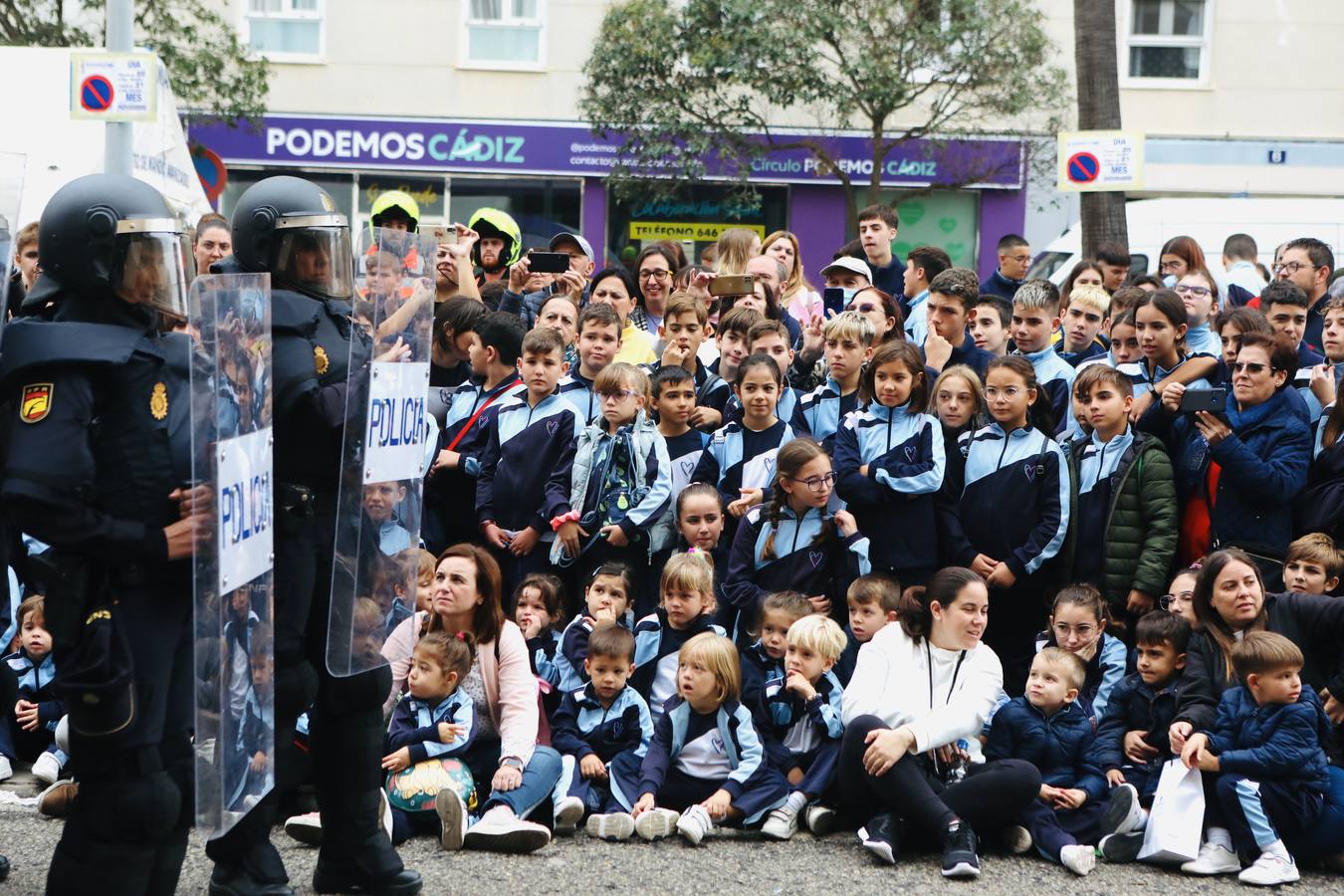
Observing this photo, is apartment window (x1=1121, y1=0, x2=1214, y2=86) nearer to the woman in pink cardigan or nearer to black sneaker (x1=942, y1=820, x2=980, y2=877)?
the woman in pink cardigan

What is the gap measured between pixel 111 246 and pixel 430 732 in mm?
Answer: 2401

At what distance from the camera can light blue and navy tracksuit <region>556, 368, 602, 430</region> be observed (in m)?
6.80

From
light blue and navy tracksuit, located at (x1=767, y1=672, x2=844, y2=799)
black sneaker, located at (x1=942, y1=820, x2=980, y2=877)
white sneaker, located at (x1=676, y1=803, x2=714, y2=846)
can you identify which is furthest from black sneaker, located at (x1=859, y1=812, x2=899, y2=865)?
white sneaker, located at (x1=676, y1=803, x2=714, y2=846)

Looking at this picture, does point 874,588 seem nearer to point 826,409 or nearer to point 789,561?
point 789,561

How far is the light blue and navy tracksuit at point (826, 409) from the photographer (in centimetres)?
680

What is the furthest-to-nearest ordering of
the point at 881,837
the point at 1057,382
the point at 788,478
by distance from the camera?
the point at 1057,382, the point at 788,478, the point at 881,837

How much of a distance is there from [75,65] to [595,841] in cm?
714

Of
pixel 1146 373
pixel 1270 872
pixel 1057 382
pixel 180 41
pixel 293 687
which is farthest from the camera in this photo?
pixel 180 41

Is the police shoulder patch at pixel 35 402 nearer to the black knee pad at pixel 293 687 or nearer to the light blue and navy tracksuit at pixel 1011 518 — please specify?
the black knee pad at pixel 293 687

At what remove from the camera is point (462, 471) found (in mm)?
6867

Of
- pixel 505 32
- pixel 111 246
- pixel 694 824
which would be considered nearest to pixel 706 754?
pixel 694 824

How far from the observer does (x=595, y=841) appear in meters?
5.50

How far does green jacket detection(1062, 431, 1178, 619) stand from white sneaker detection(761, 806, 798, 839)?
1.55 m

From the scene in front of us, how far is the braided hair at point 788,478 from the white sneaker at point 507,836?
1.53 meters
